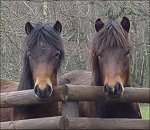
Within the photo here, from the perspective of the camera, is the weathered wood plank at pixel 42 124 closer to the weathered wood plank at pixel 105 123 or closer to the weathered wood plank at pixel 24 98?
the weathered wood plank at pixel 105 123

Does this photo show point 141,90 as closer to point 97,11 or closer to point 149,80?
point 97,11

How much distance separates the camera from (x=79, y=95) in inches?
189

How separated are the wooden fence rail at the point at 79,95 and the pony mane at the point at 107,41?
622 mm

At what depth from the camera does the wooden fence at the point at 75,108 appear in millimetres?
4691

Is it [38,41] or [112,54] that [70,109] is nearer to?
[112,54]

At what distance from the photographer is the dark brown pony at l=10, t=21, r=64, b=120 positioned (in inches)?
206

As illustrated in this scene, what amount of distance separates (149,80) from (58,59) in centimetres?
2024

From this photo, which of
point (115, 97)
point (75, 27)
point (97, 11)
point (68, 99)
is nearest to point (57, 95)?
point (68, 99)

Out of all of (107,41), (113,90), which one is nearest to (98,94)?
(113,90)

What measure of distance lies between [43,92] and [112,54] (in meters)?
0.94

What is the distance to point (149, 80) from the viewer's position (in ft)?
83.0

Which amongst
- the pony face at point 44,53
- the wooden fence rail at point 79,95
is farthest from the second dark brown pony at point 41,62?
the wooden fence rail at point 79,95

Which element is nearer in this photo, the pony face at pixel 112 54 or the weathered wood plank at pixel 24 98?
the weathered wood plank at pixel 24 98

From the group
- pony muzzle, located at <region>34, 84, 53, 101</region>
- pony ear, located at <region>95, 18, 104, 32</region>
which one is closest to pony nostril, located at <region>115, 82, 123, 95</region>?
pony muzzle, located at <region>34, 84, 53, 101</region>
